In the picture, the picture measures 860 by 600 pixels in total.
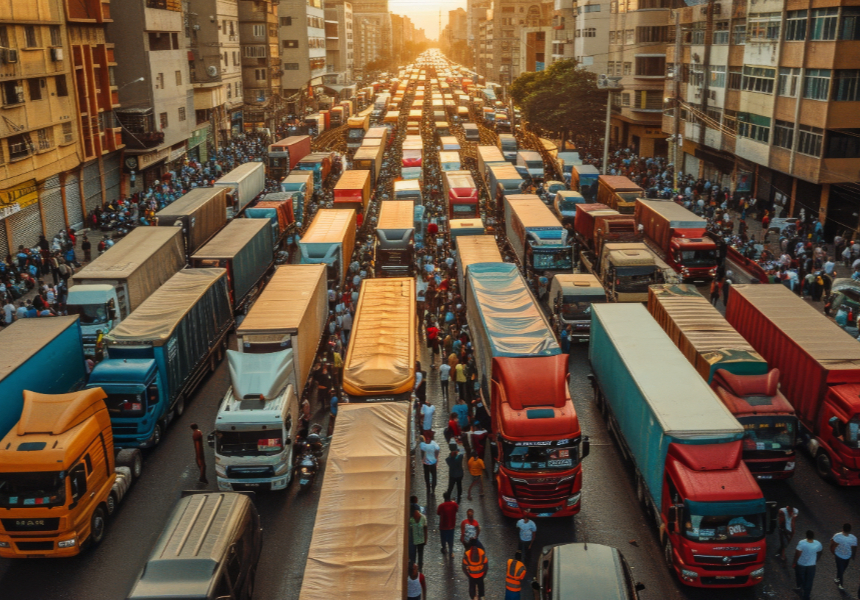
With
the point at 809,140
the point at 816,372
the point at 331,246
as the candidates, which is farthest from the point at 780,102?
the point at 816,372

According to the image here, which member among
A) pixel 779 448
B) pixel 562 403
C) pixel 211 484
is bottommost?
pixel 211 484

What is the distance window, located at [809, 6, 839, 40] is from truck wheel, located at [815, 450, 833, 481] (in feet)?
82.1

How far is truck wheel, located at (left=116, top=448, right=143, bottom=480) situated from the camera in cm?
1867

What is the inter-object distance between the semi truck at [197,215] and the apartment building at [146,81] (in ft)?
38.6

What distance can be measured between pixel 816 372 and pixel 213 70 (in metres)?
61.6

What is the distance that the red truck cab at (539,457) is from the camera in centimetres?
1653

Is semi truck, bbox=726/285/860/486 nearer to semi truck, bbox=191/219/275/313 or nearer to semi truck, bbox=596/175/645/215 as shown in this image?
semi truck, bbox=191/219/275/313

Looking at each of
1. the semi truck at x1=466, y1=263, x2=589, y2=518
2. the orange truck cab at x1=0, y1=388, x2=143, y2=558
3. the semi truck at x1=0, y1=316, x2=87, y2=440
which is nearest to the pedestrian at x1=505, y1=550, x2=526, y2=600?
the semi truck at x1=466, y1=263, x2=589, y2=518

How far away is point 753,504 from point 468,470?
7.10 meters

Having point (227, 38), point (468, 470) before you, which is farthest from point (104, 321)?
point (227, 38)

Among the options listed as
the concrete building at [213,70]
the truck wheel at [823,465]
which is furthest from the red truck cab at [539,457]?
the concrete building at [213,70]

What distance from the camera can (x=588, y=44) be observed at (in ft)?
281

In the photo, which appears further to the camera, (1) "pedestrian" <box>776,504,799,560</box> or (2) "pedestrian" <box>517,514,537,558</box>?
(1) "pedestrian" <box>776,504,799,560</box>

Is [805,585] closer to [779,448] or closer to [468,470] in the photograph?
[779,448]
